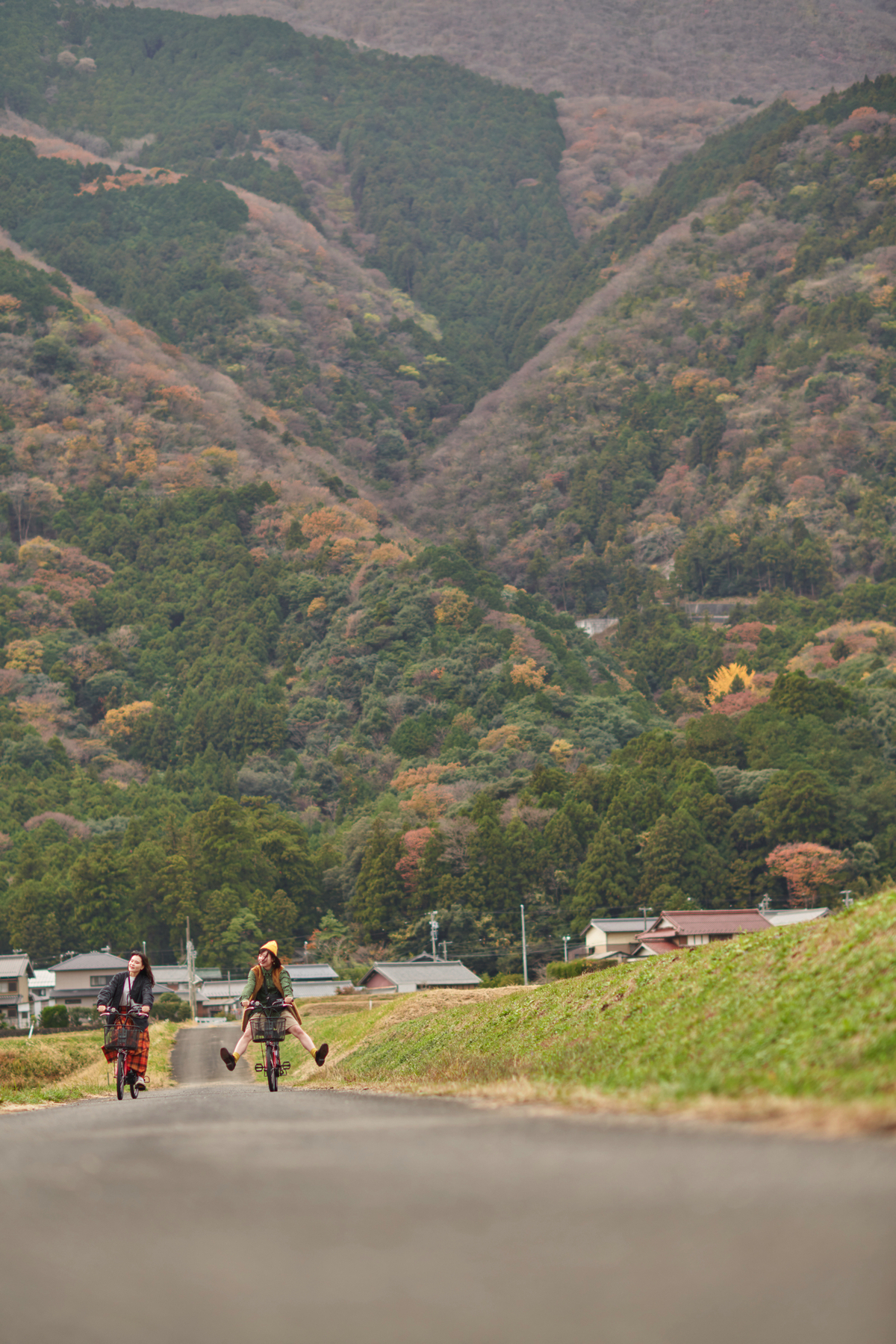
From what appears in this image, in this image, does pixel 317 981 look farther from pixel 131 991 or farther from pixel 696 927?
pixel 131 991

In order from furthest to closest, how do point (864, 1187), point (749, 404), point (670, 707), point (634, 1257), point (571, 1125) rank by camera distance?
1. point (749, 404)
2. point (670, 707)
3. point (571, 1125)
4. point (864, 1187)
5. point (634, 1257)

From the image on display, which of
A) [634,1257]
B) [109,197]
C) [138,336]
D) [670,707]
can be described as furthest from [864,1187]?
[109,197]

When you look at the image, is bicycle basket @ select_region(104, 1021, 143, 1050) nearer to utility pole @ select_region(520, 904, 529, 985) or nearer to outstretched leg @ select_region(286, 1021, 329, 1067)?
outstretched leg @ select_region(286, 1021, 329, 1067)

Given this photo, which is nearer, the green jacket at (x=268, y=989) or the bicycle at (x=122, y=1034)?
the green jacket at (x=268, y=989)

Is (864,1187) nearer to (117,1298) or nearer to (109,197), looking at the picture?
(117,1298)

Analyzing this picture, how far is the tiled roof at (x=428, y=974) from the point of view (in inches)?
2461

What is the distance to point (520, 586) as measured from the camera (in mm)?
151500

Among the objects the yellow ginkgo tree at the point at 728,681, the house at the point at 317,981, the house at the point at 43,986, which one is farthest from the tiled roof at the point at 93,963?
the yellow ginkgo tree at the point at 728,681

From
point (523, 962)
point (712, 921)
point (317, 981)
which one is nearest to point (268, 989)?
point (712, 921)

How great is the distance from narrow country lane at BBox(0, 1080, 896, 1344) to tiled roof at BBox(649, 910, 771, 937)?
5240cm

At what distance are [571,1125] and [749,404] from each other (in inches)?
6024

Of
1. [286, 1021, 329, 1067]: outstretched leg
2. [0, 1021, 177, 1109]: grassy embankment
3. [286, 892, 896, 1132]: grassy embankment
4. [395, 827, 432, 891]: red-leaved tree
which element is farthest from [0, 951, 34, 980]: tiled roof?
[286, 1021, 329, 1067]: outstretched leg

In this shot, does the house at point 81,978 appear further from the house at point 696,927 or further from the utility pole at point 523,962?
the house at point 696,927

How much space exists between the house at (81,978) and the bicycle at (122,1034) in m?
58.0
